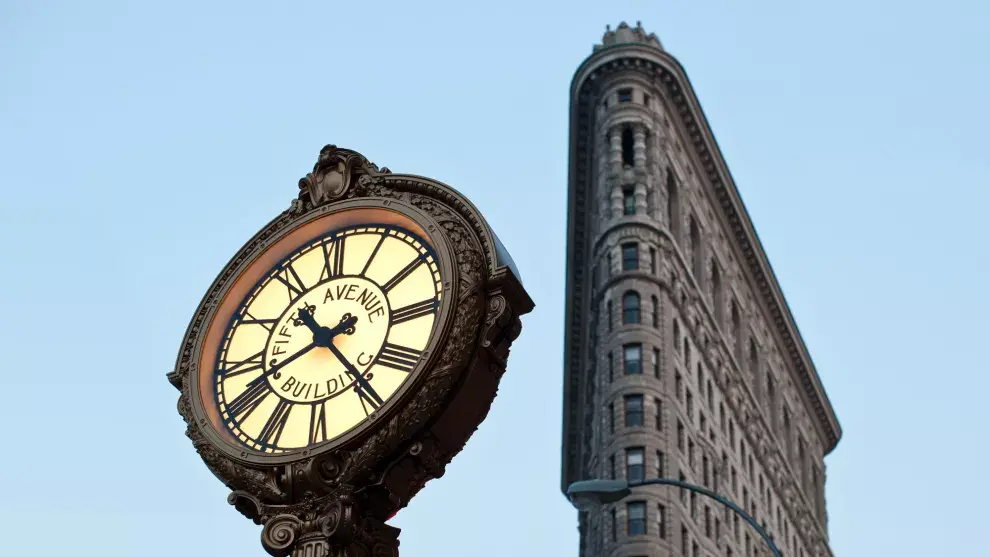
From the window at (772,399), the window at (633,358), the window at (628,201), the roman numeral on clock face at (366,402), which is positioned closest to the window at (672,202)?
the window at (628,201)

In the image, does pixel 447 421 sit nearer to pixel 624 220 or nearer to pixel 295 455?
pixel 295 455

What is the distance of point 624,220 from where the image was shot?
7119cm

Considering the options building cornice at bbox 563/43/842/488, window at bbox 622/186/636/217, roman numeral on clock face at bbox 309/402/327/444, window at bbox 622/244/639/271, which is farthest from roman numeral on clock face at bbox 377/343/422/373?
building cornice at bbox 563/43/842/488

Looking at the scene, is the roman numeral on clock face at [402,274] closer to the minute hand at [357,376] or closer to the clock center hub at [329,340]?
the clock center hub at [329,340]

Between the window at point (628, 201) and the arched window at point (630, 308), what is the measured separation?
558 centimetres

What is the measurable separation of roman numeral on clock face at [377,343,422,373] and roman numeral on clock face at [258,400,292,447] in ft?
1.35

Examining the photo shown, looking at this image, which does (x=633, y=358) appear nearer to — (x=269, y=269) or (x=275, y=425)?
(x=269, y=269)

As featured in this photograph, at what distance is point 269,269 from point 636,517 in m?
55.7

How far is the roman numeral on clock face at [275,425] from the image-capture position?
524 cm

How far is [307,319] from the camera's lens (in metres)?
5.47

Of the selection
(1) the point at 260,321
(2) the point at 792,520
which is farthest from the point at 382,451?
(2) the point at 792,520

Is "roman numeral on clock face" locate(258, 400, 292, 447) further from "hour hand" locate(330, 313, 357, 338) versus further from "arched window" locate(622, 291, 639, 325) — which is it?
"arched window" locate(622, 291, 639, 325)

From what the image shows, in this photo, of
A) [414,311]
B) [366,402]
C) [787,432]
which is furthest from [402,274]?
[787,432]

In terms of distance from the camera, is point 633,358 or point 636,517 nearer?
point 636,517
